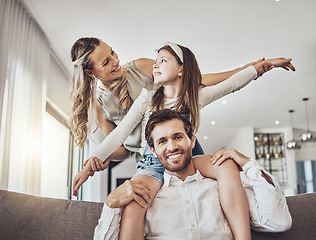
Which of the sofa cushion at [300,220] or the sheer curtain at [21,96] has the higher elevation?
the sheer curtain at [21,96]

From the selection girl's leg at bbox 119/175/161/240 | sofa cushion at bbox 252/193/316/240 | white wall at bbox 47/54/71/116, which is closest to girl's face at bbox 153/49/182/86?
girl's leg at bbox 119/175/161/240

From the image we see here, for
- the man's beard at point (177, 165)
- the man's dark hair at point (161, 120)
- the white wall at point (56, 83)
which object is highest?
the white wall at point (56, 83)

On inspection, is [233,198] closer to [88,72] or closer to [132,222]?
[132,222]

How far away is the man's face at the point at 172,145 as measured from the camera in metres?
1.41

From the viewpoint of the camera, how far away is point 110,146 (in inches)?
62.6

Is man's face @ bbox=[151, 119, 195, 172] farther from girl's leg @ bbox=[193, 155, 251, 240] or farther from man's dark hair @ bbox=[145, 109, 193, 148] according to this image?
girl's leg @ bbox=[193, 155, 251, 240]

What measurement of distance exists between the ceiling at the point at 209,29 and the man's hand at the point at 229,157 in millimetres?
796

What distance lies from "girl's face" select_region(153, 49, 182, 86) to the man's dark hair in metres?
0.18

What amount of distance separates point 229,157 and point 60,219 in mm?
778

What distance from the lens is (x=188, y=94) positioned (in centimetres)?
158

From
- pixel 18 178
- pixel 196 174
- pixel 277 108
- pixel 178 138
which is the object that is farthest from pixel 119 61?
pixel 277 108

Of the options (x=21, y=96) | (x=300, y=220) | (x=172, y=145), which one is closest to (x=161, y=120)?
(x=172, y=145)

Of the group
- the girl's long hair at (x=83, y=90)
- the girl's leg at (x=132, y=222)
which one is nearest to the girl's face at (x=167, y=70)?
the girl's long hair at (x=83, y=90)

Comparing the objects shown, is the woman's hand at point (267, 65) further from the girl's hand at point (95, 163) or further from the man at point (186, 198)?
the girl's hand at point (95, 163)
